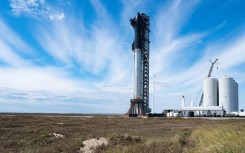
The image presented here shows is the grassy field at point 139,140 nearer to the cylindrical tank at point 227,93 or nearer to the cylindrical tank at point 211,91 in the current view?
the cylindrical tank at point 227,93

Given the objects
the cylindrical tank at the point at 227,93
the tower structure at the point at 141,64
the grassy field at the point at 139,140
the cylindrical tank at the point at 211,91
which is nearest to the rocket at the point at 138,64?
the tower structure at the point at 141,64

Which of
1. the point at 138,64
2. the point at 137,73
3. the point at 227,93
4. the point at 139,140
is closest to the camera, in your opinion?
the point at 139,140

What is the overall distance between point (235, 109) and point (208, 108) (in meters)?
10.9

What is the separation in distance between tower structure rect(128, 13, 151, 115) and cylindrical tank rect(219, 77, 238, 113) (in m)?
27.6

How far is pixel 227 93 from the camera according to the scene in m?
125

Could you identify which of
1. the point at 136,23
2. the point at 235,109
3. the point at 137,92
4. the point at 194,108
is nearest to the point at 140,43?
the point at 136,23

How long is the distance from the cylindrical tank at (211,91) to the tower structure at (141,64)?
2397 centimetres

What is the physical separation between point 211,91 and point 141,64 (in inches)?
1206

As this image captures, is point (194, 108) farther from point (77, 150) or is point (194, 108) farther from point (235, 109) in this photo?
point (77, 150)

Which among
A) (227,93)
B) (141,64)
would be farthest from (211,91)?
(141,64)

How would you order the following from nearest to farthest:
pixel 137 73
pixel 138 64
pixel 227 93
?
pixel 137 73 → pixel 138 64 → pixel 227 93

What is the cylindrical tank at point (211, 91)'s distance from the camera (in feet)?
428

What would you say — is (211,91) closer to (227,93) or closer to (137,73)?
(227,93)

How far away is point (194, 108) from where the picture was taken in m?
132
